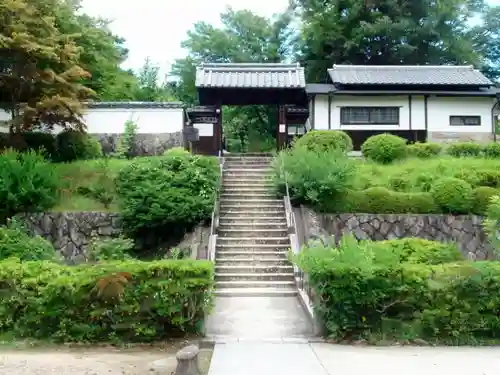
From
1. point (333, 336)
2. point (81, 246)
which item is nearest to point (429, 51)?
point (81, 246)

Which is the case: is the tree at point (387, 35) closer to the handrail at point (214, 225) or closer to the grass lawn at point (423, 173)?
the grass lawn at point (423, 173)

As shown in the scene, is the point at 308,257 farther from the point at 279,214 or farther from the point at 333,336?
the point at 279,214

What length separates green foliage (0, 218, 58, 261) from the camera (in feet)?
39.7

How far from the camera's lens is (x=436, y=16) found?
34531 millimetres

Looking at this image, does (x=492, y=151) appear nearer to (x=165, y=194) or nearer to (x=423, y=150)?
(x=423, y=150)

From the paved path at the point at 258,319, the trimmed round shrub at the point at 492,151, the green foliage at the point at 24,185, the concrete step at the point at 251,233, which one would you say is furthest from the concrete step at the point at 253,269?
the trimmed round shrub at the point at 492,151

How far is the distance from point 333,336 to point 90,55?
1895 centimetres

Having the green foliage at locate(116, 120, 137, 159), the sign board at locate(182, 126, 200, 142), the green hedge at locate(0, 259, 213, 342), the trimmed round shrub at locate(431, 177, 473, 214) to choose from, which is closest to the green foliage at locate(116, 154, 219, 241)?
the green hedge at locate(0, 259, 213, 342)

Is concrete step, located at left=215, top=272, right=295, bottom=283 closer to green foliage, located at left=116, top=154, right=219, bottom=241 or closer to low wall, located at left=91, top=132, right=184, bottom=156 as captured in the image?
green foliage, located at left=116, top=154, right=219, bottom=241

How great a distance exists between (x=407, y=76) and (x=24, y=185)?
1813cm

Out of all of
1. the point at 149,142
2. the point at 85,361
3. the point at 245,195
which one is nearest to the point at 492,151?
the point at 245,195

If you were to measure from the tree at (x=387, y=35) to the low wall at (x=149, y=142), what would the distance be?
53.8 ft

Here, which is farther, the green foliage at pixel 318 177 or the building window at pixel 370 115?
the building window at pixel 370 115

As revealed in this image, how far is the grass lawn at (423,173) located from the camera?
16656 millimetres
